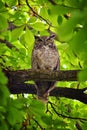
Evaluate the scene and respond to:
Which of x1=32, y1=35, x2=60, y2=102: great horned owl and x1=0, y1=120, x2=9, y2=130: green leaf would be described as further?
x1=32, y1=35, x2=60, y2=102: great horned owl

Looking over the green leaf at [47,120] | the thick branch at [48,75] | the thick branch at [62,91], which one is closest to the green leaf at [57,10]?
the green leaf at [47,120]

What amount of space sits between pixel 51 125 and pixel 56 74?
0.55 meters

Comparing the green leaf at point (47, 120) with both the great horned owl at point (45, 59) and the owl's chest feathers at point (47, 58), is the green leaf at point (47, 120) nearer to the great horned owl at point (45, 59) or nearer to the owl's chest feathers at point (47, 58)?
the great horned owl at point (45, 59)

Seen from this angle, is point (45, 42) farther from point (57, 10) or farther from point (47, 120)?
point (57, 10)

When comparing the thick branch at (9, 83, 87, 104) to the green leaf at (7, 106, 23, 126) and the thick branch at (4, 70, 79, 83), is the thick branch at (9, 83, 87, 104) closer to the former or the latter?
the thick branch at (4, 70, 79, 83)

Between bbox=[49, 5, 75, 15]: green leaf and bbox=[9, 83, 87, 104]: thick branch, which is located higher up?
bbox=[49, 5, 75, 15]: green leaf

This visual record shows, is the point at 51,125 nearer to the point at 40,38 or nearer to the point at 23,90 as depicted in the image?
A: the point at 23,90

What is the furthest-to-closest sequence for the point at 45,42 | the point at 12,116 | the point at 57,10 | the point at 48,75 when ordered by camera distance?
the point at 45,42
the point at 48,75
the point at 12,116
the point at 57,10

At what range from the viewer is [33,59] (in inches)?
184

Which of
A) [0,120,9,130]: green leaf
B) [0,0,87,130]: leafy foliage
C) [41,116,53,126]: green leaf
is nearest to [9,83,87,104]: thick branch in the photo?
[0,0,87,130]: leafy foliage

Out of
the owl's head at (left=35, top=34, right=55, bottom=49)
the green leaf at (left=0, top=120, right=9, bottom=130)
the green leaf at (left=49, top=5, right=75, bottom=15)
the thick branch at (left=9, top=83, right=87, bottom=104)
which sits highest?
the green leaf at (left=49, top=5, right=75, bottom=15)

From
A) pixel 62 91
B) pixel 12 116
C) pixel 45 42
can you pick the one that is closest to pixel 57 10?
pixel 12 116

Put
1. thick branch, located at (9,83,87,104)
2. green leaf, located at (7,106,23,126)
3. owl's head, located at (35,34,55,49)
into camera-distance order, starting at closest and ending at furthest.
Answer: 1. green leaf, located at (7,106,23,126)
2. thick branch, located at (9,83,87,104)
3. owl's head, located at (35,34,55,49)

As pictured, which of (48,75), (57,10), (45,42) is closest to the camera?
(57,10)
